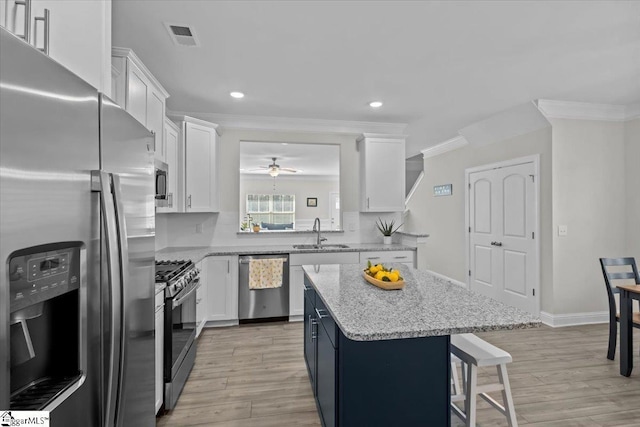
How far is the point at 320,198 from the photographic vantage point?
20.2 ft

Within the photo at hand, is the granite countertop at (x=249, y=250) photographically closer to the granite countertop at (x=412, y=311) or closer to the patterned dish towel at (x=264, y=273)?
the patterned dish towel at (x=264, y=273)

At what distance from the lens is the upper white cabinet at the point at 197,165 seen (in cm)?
366

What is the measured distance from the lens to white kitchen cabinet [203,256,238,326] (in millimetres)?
3814

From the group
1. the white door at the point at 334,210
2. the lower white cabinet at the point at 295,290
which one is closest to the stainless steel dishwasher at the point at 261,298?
the lower white cabinet at the point at 295,290

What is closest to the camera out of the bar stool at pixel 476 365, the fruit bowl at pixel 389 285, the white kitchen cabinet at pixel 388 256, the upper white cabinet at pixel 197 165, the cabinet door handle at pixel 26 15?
the cabinet door handle at pixel 26 15

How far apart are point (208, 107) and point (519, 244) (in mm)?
4349

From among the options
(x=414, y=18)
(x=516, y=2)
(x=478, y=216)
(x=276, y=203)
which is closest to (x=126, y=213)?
(x=414, y=18)

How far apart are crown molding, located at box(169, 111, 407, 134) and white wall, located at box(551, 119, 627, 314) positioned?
2039mm

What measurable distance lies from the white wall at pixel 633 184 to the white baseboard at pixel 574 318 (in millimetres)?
805

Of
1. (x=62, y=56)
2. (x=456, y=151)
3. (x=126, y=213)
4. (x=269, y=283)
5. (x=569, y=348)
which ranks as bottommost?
(x=569, y=348)

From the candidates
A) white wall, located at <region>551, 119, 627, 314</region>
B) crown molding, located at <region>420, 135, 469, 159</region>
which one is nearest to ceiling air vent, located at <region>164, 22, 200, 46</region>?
white wall, located at <region>551, 119, 627, 314</region>

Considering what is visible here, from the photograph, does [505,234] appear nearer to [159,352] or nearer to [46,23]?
[159,352]

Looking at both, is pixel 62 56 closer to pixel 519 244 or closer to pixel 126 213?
pixel 126 213

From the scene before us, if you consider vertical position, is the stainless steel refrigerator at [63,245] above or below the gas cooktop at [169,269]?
above
